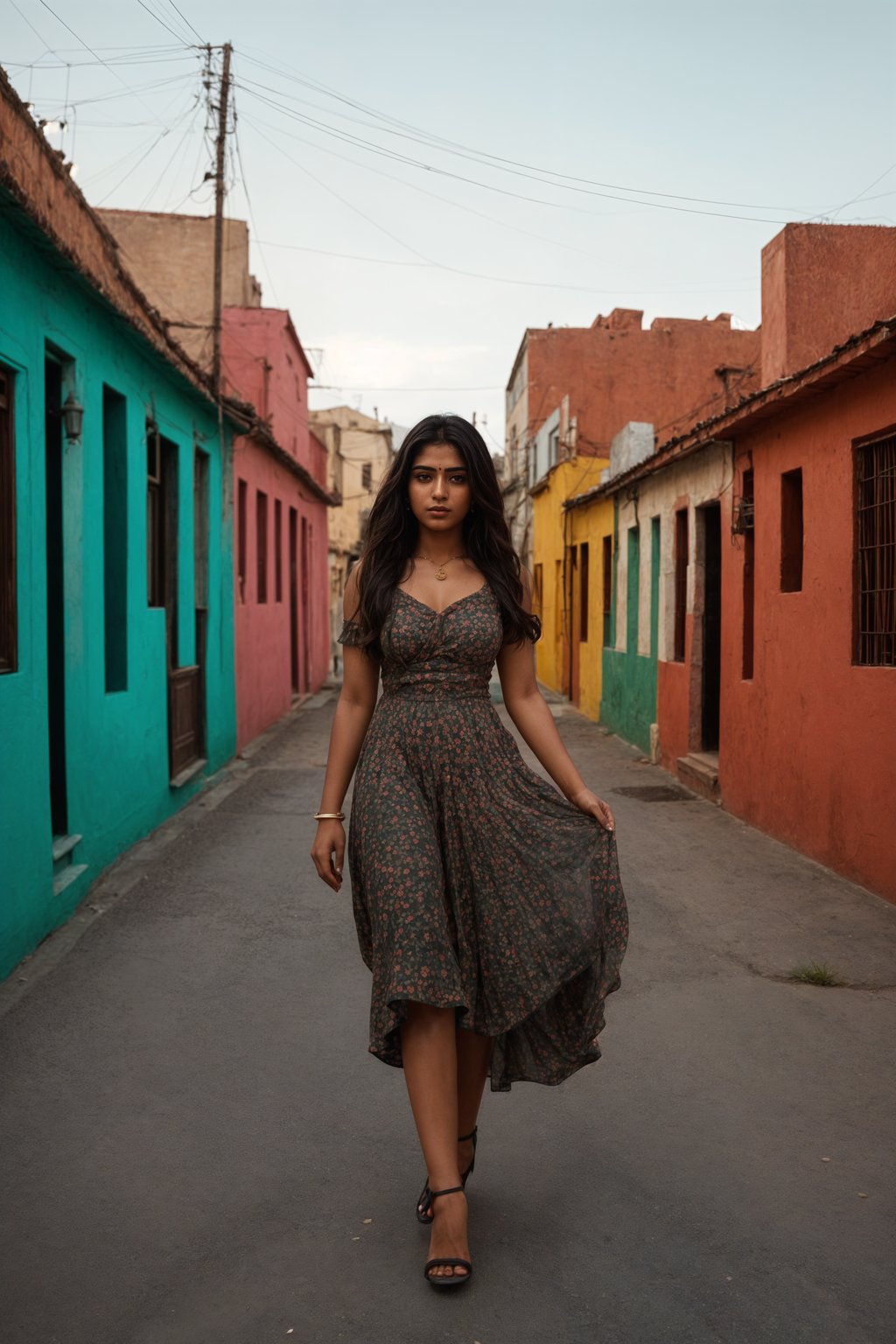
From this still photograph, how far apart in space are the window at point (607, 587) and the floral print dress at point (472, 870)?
1570 cm

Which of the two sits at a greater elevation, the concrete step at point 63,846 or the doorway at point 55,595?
the doorway at point 55,595

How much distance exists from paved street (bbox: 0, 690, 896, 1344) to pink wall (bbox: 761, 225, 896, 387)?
6714 mm

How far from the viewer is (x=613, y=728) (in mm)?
17734

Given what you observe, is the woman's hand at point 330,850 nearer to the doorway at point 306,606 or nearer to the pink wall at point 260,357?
the pink wall at point 260,357

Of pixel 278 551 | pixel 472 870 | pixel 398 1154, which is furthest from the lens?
pixel 278 551

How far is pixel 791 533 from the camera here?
31.5 ft

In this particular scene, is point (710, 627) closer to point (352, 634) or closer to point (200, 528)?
point (200, 528)

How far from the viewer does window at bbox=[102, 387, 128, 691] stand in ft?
29.7

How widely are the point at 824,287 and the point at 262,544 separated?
9.41 metres

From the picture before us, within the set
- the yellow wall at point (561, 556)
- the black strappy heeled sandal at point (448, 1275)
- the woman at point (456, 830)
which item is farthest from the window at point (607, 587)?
the black strappy heeled sandal at point (448, 1275)

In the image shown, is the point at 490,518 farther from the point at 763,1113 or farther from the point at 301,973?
the point at 301,973

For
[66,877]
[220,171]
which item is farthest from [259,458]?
[66,877]

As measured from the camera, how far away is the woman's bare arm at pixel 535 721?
3.45 metres

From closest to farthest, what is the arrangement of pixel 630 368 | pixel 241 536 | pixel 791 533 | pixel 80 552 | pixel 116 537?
1. pixel 80 552
2. pixel 116 537
3. pixel 791 533
4. pixel 241 536
5. pixel 630 368
